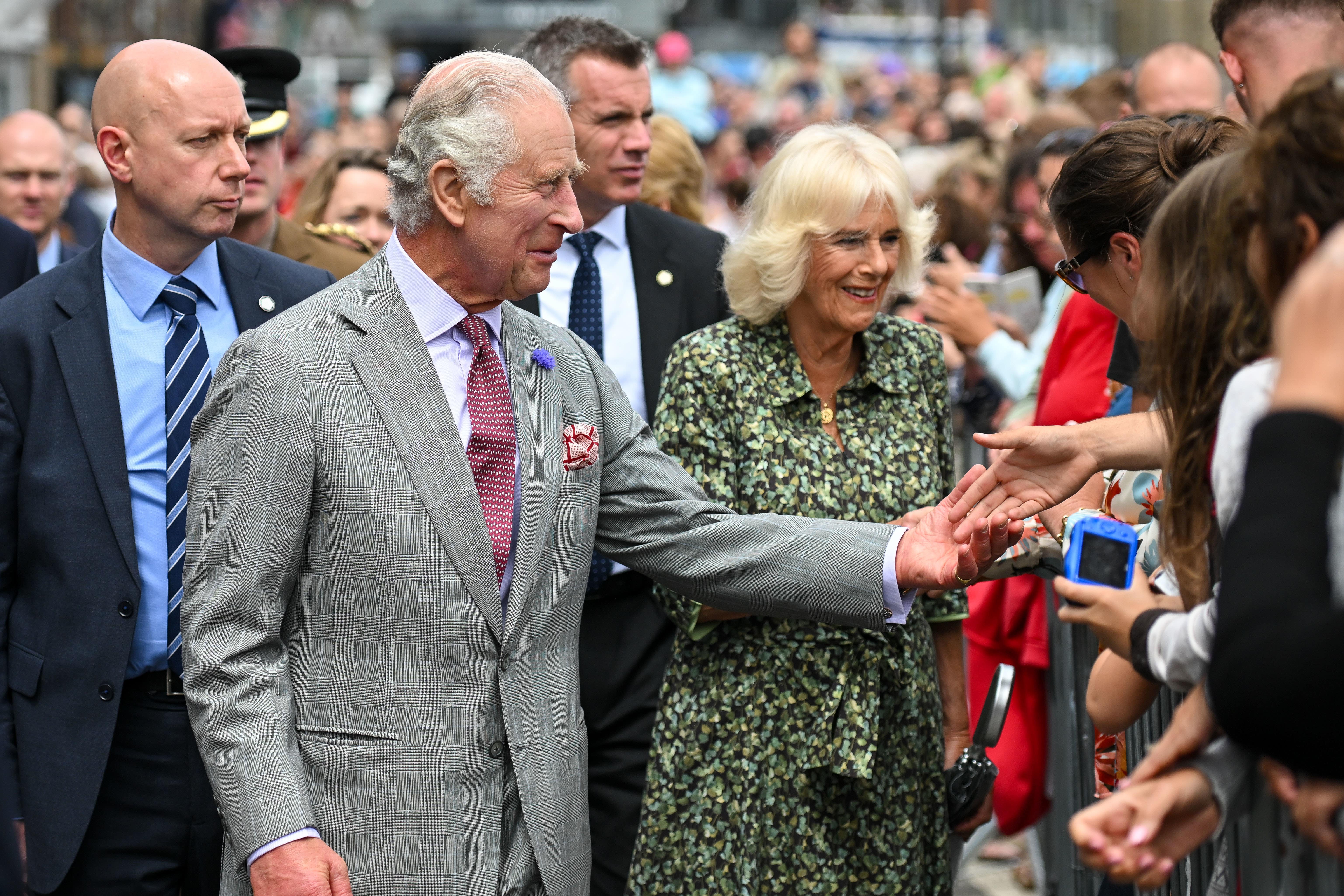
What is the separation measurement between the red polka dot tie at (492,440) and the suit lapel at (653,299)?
1.37 m

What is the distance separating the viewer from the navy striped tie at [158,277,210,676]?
3.25 m

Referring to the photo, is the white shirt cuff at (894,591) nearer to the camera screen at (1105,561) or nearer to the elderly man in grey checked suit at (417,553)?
the elderly man in grey checked suit at (417,553)

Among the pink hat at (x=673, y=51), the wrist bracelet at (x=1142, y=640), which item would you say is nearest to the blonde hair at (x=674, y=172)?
the wrist bracelet at (x=1142, y=640)

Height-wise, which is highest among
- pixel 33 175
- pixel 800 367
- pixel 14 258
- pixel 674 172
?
pixel 33 175

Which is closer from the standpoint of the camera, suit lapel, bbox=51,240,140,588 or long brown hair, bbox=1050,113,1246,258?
long brown hair, bbox=1050,113,1246,258

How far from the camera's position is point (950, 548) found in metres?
3.09

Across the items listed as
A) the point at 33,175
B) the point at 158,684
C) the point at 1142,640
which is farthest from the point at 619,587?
the point at 33,175

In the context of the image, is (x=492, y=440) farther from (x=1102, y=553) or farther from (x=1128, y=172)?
(x=1128, y=172)

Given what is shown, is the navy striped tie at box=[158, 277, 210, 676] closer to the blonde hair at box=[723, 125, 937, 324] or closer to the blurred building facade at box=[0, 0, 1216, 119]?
the blonde hair at box=[723, 125, 937, 324]

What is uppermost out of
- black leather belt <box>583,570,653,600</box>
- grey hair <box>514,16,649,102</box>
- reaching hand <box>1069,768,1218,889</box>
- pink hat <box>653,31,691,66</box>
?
pink hat <box>653,31,691,66</box>

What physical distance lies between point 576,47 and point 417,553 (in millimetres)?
2633

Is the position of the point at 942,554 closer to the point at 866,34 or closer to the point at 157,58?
the point at 157,58

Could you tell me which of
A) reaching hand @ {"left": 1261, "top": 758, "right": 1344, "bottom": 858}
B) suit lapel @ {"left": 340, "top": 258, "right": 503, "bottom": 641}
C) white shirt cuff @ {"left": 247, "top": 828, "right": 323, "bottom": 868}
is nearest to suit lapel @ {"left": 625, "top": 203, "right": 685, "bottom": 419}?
suit lapel @ {"left": 340, "top": 258, "right": 503, "bottom": 641}

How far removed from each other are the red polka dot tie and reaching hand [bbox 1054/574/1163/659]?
3.62 feet
